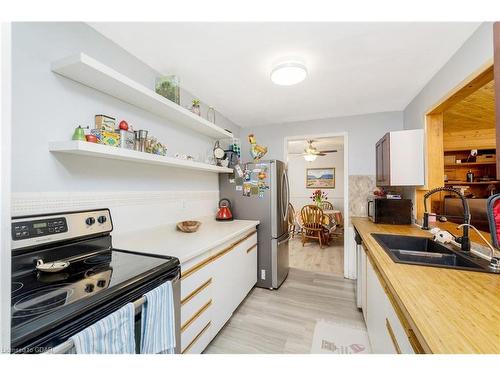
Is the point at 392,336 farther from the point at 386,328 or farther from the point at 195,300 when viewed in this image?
the point at 195,300

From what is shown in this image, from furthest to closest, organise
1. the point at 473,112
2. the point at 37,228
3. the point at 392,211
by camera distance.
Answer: the point at 473,112 → the point at 392,211 → the point at 37,228

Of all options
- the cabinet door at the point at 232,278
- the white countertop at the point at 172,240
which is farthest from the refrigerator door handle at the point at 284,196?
the white countertop at the point at 172,240

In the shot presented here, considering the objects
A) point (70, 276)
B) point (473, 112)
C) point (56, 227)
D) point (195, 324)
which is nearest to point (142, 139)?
point (56, 227)

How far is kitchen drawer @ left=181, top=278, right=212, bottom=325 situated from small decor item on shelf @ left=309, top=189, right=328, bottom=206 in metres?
4.32

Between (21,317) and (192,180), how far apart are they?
1.83 meters

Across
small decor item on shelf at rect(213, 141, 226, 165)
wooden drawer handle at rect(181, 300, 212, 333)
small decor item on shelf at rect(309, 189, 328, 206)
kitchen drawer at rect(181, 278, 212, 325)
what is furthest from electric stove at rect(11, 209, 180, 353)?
small decor item on shelf at rect(309, 189, 328, 206)

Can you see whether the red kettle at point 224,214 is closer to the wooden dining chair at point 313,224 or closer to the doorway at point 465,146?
the doorway at point 465,146

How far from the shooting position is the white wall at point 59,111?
3.46 feet

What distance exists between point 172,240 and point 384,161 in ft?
7.70

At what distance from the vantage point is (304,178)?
20.4 ft

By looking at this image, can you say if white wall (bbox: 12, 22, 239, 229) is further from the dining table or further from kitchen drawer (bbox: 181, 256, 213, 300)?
the dining table

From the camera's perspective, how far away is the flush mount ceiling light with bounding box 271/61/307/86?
5.58ft

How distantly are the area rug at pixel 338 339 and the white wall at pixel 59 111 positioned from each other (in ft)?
5.85

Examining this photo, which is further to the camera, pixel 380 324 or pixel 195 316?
pixel 195 316
